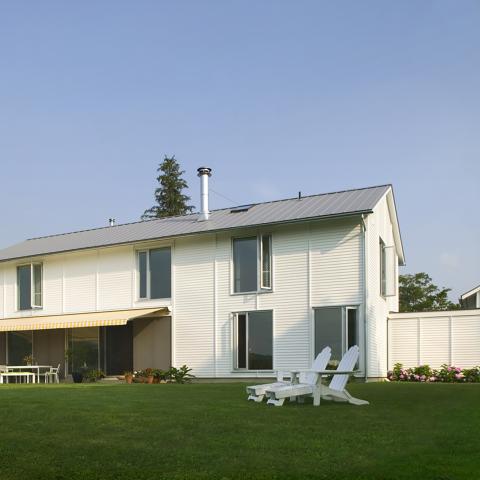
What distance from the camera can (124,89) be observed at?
2656 cm

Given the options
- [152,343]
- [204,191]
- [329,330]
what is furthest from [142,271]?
[329,330]

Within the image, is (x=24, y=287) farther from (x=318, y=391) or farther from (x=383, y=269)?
(x=318, y=391)

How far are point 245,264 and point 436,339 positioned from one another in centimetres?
663

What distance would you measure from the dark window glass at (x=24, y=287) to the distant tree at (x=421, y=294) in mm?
26898

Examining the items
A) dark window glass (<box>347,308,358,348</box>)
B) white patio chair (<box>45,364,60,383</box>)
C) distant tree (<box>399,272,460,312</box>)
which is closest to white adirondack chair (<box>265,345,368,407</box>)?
dark window glass (<box>347,308,358,348</box>)

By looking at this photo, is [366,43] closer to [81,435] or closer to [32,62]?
[32,62]

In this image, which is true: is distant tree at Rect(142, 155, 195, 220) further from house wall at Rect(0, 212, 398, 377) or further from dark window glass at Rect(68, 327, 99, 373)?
dark window glass at Rect(68, 327, 99, 373)

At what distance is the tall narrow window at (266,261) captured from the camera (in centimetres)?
2241

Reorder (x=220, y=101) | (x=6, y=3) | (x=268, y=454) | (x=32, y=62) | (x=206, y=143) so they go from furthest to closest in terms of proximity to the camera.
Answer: (x=206, y=143) < (x=220, y=101) < (x=32, y=62) < (x=6, y=3) < (x=268, y=454)

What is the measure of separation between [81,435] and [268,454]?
7.22ft

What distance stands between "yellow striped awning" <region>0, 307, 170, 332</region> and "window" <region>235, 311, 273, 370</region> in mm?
2947

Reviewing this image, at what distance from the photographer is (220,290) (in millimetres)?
23188

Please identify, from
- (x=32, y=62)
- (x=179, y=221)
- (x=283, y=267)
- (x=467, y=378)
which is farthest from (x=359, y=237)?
(x=32, y=62)

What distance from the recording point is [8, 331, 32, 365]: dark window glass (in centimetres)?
2842
